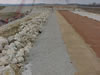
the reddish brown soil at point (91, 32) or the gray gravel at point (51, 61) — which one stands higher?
the gray gravel at point (51, 61)

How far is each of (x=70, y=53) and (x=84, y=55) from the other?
49 cm

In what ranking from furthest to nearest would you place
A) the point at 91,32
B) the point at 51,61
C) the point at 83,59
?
the point at 91,32 → the point at 83,59 → the point at 51,61

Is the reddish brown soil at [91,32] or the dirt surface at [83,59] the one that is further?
the reddish brown soil at [91,32]

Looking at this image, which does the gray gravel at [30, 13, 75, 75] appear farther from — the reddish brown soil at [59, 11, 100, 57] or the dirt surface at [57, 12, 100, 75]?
the reddish brown soil at [59, 11, 100, 57]

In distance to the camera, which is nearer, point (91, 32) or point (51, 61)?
point (51, 61)

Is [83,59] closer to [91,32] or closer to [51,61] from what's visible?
[51,61]

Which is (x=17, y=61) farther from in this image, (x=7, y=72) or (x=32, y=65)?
(x=7, y=72)

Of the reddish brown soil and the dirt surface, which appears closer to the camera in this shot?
the dirt surface

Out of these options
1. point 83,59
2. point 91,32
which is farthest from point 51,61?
point 91,32

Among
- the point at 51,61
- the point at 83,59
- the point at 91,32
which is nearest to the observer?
the point at 51,61

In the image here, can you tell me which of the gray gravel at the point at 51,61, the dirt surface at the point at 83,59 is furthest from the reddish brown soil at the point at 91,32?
the gray gravel at the point at 51,61

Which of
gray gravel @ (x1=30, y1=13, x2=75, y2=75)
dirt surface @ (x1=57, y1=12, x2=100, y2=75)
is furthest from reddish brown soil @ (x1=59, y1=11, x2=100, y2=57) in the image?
gray gravel @ (x1=30, y1=13, x2=75, y2=75)

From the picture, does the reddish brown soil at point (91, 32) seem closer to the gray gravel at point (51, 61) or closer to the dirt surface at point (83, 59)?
the dirt surface at point (83, 59)

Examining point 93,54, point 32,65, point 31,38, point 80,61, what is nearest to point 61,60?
point 80,61
